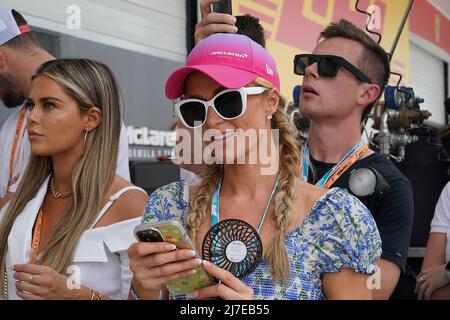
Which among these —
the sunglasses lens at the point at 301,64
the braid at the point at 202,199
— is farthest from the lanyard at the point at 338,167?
the braid at the point at 202,199

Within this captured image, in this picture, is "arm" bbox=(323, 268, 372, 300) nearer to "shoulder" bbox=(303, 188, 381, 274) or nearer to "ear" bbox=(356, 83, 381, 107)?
"shoulder" bbox=(303, 188, 381, 274)

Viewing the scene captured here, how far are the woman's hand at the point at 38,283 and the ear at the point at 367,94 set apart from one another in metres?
1.27

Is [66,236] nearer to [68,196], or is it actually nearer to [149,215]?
[68,196]

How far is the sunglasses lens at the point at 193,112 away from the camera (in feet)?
4.05

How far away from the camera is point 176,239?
1040 millimetres

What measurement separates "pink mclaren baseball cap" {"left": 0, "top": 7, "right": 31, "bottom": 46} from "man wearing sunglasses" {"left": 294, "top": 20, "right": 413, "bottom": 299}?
4.06 ft

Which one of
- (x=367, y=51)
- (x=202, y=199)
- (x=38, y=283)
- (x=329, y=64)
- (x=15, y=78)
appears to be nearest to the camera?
(x=202, y=199)

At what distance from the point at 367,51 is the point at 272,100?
0.97 m

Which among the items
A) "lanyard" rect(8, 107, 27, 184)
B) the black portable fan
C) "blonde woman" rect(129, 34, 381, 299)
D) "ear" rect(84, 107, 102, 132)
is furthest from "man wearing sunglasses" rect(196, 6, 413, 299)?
"lanyard" rect(8, 107, 27, 184)

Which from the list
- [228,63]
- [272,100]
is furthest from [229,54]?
[272,100]

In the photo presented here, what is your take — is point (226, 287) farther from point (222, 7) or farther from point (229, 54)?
point (222, 7)

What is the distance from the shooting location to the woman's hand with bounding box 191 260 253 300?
42.3 inches
